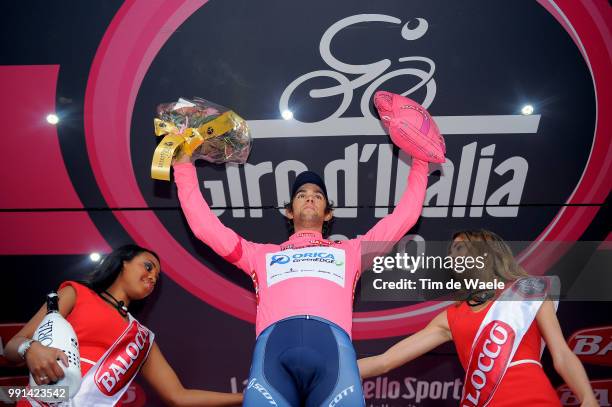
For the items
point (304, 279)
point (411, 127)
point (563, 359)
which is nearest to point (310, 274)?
point (304, 279)

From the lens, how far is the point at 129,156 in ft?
8.01

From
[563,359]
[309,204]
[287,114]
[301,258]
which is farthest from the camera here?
[287,114]

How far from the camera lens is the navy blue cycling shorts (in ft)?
5.95

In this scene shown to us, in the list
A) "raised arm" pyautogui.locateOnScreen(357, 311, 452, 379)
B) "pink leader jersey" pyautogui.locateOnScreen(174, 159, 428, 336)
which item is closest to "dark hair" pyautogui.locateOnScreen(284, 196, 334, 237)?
"pink leader jersey" pyautogui.locateOnScreen(174, 159, 428, 336)

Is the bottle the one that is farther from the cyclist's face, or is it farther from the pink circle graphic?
the cyclist's face

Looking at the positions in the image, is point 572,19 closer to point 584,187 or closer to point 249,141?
point 584,187

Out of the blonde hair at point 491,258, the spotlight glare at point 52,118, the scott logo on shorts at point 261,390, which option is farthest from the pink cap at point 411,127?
the spotlight glare at point 52,118

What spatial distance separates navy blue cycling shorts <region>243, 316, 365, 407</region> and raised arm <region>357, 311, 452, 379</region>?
1.13 ft

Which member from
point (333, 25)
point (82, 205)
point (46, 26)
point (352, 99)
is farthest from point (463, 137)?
point (46, 26)

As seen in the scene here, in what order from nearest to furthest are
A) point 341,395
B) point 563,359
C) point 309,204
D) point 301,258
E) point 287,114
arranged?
1. point 341,395
2. point 563,359
3. point 301,258
4. point 309,204
5. point 287,114

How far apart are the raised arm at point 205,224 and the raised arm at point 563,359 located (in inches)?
51.5

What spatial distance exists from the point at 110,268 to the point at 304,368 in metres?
1.06

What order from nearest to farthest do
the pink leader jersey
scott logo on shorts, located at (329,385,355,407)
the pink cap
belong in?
scott logo on shorts, located at (329,385,355,407), the pink leader jersey, the pink cap

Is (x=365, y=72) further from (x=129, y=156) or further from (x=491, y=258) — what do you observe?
(x=129, y=156)
